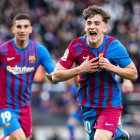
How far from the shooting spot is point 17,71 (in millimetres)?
5352

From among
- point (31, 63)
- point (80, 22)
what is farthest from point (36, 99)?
point (31, 63)

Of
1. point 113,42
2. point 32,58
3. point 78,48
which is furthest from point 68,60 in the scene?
point 32,58

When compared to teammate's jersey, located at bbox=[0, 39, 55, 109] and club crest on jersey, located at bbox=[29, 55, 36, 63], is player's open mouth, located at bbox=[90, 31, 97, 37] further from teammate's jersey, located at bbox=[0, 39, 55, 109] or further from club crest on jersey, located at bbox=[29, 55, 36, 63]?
club crest on jersey, located at bbox=[29, 55, 36, 63]

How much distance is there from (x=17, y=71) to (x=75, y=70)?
1.59 meters

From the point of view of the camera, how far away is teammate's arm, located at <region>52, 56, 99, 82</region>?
13.3 feet

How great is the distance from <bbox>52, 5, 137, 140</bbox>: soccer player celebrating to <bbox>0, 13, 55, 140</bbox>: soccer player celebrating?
107 cm

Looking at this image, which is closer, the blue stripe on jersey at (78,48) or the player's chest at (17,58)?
the blue stripe on jersey at (78,48)

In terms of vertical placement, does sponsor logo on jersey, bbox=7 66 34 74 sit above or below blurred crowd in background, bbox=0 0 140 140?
below

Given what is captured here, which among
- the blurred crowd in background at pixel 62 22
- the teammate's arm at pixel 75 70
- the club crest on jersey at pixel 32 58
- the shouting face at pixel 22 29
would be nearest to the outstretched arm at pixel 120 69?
the teammate's arm at pixel 75 70

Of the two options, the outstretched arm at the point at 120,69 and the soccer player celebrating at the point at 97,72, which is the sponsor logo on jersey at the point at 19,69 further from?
the outstretched arm at the point at 120,69

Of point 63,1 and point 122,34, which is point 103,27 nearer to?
point 122,34

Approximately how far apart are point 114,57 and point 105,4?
1290 cm

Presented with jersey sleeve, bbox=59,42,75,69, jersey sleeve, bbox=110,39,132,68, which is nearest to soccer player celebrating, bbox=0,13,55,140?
jersey sleeve, bbox=59,42,75,69

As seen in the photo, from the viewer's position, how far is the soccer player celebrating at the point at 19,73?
5.30 metres
